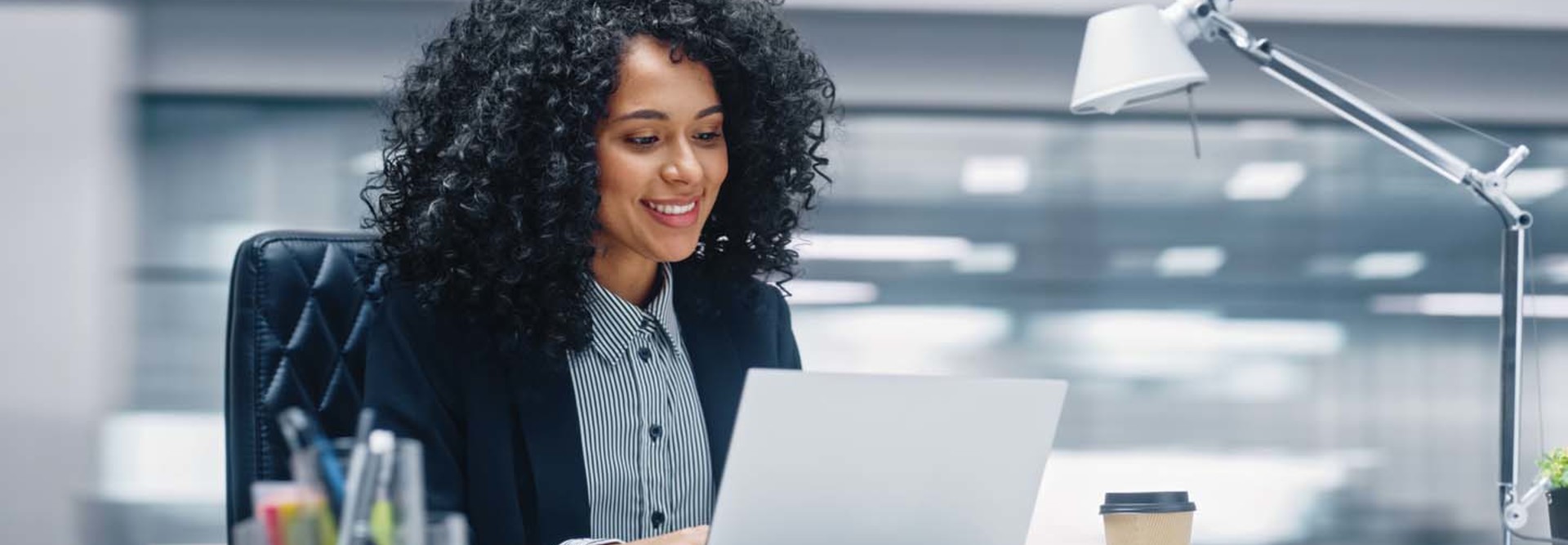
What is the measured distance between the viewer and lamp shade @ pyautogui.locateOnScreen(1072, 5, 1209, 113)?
1.01 m

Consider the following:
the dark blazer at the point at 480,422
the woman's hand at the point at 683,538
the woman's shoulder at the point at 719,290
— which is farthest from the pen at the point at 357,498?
the woman's shoulder at the point at 719,290

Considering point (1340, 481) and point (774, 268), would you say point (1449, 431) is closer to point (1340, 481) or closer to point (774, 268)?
point (1340, 481)

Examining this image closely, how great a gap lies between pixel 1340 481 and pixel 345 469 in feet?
10.8

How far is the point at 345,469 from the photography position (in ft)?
2.07

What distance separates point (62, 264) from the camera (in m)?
3.24

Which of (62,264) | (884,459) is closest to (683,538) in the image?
(884,459)

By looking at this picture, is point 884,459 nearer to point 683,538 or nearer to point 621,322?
point 683,538

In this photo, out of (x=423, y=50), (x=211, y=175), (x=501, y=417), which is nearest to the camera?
(x=501, y=417)

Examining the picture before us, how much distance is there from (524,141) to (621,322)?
0.19m

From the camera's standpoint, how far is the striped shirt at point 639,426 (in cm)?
122

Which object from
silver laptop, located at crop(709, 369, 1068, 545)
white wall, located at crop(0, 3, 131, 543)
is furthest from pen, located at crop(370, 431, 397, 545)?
white wall, located at crop(0, 3, 131, 543)

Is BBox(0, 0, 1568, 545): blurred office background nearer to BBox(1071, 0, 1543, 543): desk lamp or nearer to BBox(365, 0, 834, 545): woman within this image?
BBox(365, 0, 834, 545): woman

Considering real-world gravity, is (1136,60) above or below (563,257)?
above

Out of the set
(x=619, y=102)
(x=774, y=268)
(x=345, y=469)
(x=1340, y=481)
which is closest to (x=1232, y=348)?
(x=1340, y=481)
